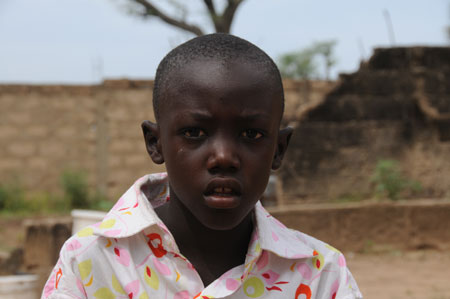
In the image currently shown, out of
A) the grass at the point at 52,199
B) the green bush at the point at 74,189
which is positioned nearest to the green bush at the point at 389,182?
the grass at the point at 52,199

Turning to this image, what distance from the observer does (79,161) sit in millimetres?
9281

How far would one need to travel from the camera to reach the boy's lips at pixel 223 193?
1.18 meters

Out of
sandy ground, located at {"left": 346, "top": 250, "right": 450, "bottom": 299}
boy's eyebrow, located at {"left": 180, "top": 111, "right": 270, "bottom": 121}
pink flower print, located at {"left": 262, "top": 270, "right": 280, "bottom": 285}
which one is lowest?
sandy ground, located at {"left": 346, "top": 250, "right": 450, "bottom": 299}

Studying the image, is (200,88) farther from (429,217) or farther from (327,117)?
(327,117)

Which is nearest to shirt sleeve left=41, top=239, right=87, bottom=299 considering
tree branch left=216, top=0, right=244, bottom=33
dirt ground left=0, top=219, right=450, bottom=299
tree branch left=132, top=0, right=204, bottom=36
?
dirt ground left=0, top=219, right=450, bottom=299

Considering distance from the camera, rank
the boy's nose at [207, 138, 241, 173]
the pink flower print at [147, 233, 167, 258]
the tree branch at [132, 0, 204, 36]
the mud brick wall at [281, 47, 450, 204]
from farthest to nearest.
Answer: the tree branch at [132, 0, 204, 36], the mud brick wall at [281, 47, 450, 204], the pink flower print at [147, 233, 167, 258], the boy's nose at [207, 138, 241, 173]

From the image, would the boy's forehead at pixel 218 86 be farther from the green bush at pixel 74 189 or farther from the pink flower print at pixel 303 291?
the green bush at pixel 74 189

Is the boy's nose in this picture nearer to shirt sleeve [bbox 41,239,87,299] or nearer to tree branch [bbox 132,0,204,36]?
shirt sleeve [bbox 41,239,87,299]

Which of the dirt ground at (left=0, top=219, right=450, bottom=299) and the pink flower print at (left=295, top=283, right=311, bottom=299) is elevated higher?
the pink flower print at (left=295, top=283, right=311, bottom=299)

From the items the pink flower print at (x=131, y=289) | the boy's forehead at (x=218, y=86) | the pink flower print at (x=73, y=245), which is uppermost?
the boy's forehead at (x=218, y=86)

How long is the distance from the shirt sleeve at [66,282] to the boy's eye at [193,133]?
0.36m

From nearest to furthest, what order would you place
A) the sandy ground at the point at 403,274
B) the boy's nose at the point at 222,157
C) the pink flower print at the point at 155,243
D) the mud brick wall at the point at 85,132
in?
the boy's nose at the point at 222,157
the pink flower print at the point at 155,243
the sandy ground at the point at 403,274
the mud brick wall at the point at 85,132

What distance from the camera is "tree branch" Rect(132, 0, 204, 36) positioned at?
29.1 feet

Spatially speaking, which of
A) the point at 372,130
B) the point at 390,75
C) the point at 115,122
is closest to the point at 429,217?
the point at 372,130
